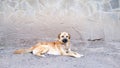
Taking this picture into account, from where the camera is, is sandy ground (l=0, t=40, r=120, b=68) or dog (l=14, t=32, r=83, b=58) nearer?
sandy ground (l=0, t=40, r=120, b=68)

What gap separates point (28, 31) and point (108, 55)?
2.13m

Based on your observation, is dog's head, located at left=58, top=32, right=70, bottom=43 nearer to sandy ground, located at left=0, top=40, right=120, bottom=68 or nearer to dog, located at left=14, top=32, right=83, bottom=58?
dog, located at left=14, top=32, right=83, bottom=58

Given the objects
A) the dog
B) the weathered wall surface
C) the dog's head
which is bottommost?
the dog

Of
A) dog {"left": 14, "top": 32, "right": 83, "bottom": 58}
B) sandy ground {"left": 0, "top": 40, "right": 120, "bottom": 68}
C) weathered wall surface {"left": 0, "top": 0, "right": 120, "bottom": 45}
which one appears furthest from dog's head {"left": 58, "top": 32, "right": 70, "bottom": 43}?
weathered wall surface {"left": 0, "top": 0, "right": 120, "bottom": 45}

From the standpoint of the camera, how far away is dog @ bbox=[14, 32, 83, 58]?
314 inches

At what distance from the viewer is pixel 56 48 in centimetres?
809

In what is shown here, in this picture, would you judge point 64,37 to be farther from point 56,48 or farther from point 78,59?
point 78,59

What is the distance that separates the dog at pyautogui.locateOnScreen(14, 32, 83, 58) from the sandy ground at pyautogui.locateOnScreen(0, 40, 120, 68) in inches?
6.9

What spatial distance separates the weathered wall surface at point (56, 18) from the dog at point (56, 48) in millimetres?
785

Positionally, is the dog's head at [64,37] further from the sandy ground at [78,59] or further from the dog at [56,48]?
the sandy ground at [78,59]

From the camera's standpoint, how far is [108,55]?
8.10 meters

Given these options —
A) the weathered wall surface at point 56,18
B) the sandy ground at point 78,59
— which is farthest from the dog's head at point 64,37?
the weathered wall surface at point 56,18

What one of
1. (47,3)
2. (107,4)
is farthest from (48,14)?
(107,4)

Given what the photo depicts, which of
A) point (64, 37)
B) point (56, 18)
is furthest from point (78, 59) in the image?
point (56, 18)
